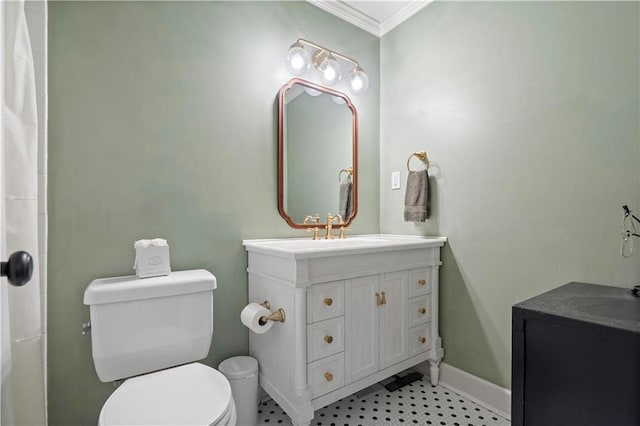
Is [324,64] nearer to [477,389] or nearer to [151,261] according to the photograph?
[151,261]

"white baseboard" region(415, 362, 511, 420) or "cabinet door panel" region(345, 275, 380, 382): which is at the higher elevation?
"cabinet door panel" region(345, 275, 380, 382)

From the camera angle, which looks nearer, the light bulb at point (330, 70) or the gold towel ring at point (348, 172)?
the light bulb at point (330, 70)

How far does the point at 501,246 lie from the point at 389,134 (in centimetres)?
→ 111

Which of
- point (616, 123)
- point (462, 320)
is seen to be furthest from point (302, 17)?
point (462, 320)

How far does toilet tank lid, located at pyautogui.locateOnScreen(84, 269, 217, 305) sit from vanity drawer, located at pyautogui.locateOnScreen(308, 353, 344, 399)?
0.61 metres

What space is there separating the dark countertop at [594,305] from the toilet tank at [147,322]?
126cm

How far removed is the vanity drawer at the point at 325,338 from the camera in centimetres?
142

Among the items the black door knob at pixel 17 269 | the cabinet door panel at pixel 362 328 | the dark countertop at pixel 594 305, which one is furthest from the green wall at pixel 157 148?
the dark countertop at pixel 594 305

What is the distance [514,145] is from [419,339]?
1.21 metres

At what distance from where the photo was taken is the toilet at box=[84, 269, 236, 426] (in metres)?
1.00

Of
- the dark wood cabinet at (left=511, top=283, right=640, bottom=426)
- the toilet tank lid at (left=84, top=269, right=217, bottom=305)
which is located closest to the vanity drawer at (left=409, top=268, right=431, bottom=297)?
the dark wood cabinet at (left=511, top=283, right=640, bottom=426)

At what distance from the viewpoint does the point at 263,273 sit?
1631 millimetres

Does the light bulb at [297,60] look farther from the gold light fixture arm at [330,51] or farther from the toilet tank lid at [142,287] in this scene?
the toilet tank lid at [142,287]

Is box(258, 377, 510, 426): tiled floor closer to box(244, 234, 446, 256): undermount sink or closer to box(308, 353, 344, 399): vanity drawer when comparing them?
box(308, 353, 344, 399): vanity drawer
